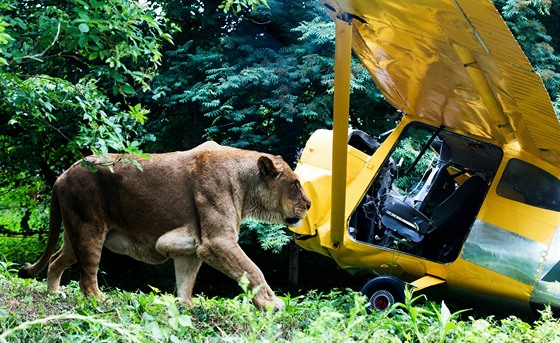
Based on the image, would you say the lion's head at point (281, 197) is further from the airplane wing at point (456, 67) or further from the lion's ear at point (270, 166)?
the airplane wing at point (456, 67)

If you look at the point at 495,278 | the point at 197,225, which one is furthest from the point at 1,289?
the point at 495,278

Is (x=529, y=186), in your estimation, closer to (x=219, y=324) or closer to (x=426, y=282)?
(x=426, y=282)

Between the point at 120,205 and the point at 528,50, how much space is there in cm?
923

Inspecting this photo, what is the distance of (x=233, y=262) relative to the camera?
213 inches

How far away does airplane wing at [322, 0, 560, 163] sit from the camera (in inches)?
175

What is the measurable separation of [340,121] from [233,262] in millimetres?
1472

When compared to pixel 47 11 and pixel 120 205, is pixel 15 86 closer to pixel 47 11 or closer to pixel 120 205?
pixel 47 11

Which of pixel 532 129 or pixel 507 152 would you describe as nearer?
pixel 532 129

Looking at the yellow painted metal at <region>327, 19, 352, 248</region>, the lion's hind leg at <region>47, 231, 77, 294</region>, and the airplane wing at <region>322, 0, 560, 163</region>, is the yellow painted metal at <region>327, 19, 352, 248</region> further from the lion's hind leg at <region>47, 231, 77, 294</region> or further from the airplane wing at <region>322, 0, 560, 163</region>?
the lion's hind leg at <region>47, 231, 77, 294</region>

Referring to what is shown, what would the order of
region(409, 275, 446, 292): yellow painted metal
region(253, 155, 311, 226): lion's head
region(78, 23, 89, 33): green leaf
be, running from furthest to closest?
region(409, 275, 446, 292): yellow painted metal, region(253, 155, 311, 226): lion's head, region(78, 23, 89, 33): green leaf

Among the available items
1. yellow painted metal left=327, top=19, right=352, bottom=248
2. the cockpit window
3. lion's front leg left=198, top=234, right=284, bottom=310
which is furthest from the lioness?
the cockpit window

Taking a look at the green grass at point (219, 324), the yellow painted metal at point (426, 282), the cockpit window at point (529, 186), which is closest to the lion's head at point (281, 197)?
the green grass at point (219, 324)

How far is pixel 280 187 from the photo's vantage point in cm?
598

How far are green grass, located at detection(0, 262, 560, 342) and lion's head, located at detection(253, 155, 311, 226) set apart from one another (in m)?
0.73
